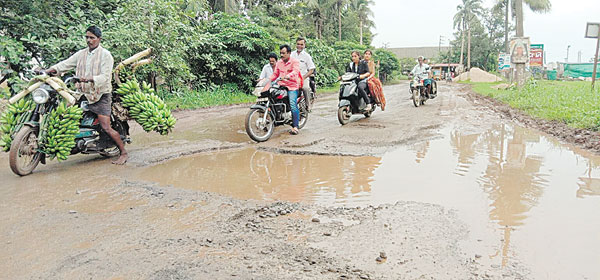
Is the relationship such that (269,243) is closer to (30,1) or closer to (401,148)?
(401,148)

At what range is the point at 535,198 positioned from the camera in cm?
368

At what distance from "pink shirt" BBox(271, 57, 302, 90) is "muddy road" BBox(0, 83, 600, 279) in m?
1.50

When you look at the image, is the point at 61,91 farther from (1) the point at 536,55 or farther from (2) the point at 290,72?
(1) the point at 536,55

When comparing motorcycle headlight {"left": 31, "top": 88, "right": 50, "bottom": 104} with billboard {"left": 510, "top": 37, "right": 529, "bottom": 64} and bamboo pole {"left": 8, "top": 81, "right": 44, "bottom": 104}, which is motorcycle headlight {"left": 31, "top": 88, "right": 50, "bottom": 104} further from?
billboard {"left": 510, "top": 37, "right": 529, "bottom": 64}

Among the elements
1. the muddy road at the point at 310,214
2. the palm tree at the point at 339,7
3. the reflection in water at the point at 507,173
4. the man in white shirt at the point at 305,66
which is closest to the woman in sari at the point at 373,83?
the man in white shirt at the point at 305,66

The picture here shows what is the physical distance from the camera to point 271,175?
4.71 meters

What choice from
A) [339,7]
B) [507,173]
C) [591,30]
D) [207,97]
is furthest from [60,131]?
[339,7]

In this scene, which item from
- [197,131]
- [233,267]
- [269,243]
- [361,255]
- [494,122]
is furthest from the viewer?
[494,122]

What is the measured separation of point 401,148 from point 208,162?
9.44 ft

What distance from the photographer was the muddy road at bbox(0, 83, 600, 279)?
239 centimetres

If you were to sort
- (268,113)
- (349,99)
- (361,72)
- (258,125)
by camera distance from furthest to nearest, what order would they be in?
(361,72), (349,99), (268,113), (258,125)

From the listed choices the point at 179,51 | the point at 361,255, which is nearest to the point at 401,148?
the point at 361,255

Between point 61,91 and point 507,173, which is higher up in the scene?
point 61,91

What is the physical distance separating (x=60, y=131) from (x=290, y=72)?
3.80 meters
